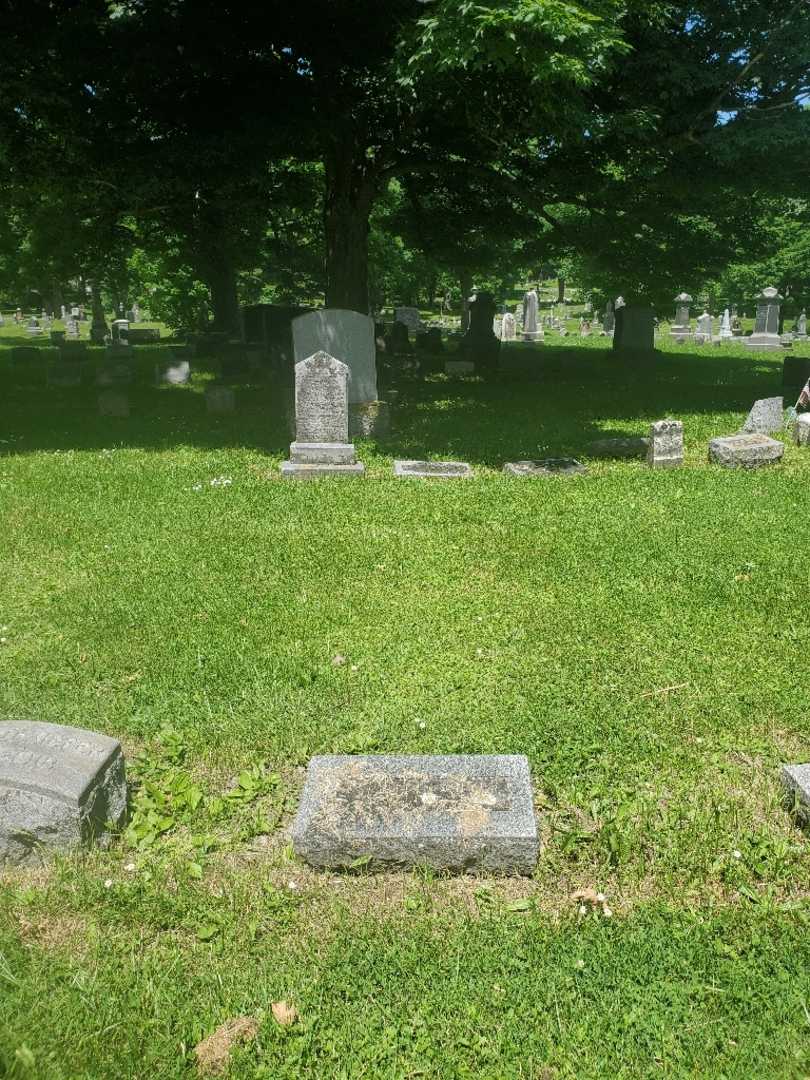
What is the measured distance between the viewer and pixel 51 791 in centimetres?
328

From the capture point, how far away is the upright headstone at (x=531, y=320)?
32.7 meters

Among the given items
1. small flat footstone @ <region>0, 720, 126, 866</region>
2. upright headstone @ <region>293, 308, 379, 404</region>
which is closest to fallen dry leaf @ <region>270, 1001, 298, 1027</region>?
small flat footstone @ <region>0, 720, 126, 866</region>

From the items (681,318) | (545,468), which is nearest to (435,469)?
(545,468)

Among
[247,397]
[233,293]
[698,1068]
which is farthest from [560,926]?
[233,293]

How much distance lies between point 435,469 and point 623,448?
9.08 feet

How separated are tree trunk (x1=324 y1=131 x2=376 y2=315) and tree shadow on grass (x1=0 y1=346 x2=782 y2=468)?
2.19 metres

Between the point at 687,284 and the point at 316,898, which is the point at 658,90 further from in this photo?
the point at 316,898

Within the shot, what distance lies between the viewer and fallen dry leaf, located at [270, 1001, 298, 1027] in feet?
8.86

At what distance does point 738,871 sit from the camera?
3.36m

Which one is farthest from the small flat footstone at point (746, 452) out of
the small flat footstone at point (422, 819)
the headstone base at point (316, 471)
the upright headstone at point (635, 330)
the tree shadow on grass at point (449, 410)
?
the upright headstone at point (635, 330)

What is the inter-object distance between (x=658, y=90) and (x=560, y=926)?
13.1 metres

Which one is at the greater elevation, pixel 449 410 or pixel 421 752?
pixel 449 410

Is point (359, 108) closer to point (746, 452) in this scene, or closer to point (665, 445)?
point (665, 445)

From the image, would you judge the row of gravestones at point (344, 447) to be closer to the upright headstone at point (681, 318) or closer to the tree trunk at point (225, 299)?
the tree trunk at point (225, 299)
